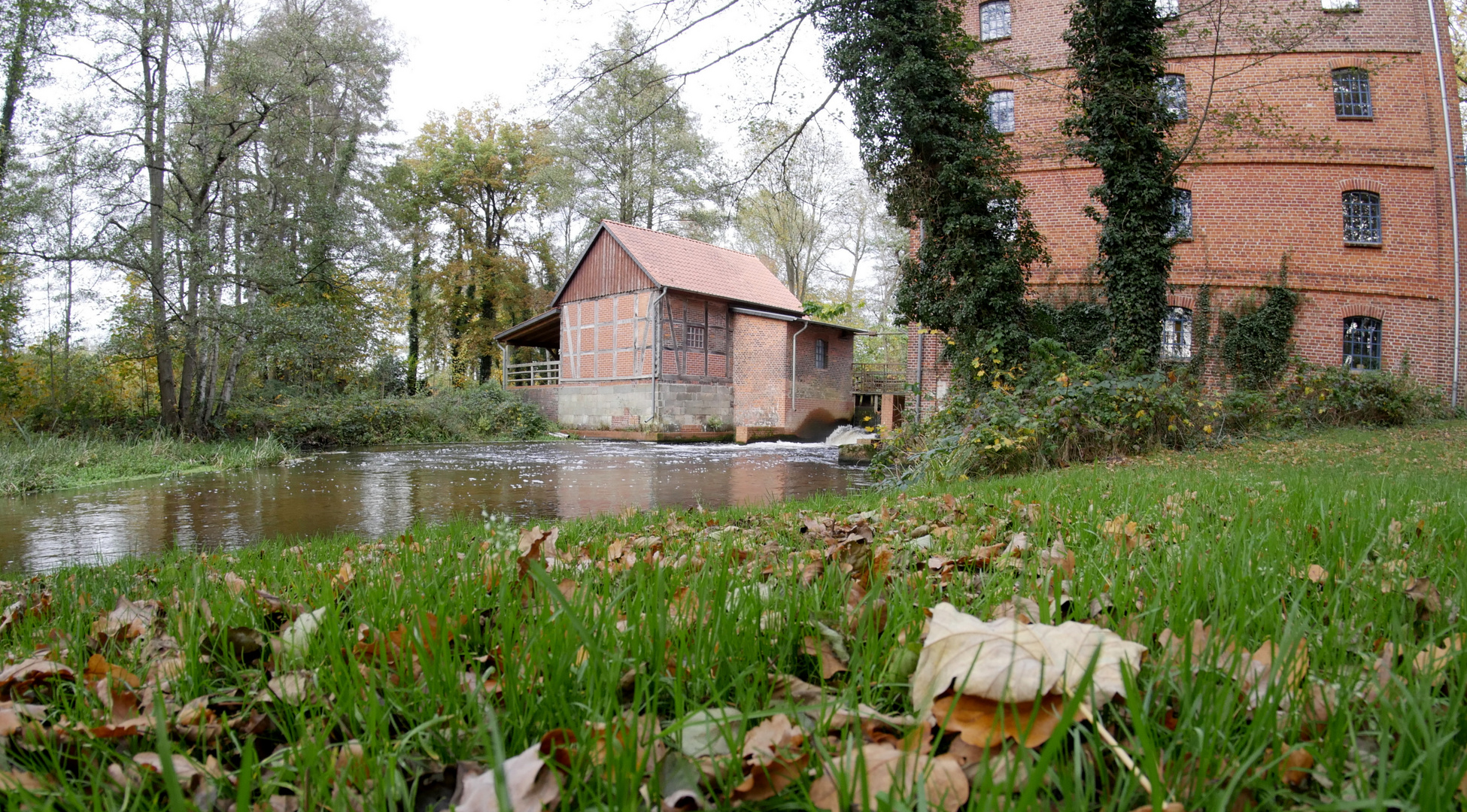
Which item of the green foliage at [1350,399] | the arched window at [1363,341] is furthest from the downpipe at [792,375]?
the arched window at [1363,341]

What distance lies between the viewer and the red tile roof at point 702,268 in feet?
78.8

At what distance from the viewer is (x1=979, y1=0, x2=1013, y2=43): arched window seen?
18.1 m

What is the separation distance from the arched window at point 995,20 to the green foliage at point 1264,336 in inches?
337

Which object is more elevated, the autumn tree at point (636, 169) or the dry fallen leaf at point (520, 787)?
the autumn tree at point (636, 169)

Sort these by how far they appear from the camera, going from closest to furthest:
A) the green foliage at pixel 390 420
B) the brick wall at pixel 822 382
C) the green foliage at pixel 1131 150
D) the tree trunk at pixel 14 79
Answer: the green foliage at pixel 1131 150 < the tree trunk at pixel 14 79 < the green foliage at pixel 390 420 < the brick wall at pixel 822 382

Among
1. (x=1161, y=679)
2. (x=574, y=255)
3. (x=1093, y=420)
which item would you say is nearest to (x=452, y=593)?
(x=1161, y=679)

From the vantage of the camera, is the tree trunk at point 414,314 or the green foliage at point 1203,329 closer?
the green foliage at point 1203,329

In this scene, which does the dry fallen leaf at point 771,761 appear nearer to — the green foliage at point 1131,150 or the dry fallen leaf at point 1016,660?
the dry fallen leaf at point 1016,660

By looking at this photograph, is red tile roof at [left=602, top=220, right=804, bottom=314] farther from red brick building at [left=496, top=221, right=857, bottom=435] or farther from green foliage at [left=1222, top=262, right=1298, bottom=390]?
green foliage at [left=1222, top=262, right=1298, bottom=390]

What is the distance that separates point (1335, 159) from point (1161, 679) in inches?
826

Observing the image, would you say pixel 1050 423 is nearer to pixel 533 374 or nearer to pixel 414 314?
pixel 533 374

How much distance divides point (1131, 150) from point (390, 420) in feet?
61.9

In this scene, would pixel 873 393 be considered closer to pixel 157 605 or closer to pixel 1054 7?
pixel 1054 7

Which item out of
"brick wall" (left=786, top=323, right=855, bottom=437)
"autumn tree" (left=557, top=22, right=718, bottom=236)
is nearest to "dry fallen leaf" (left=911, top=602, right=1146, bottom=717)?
"brick wall" (left=786, top=323, right=855, bottom=437)
